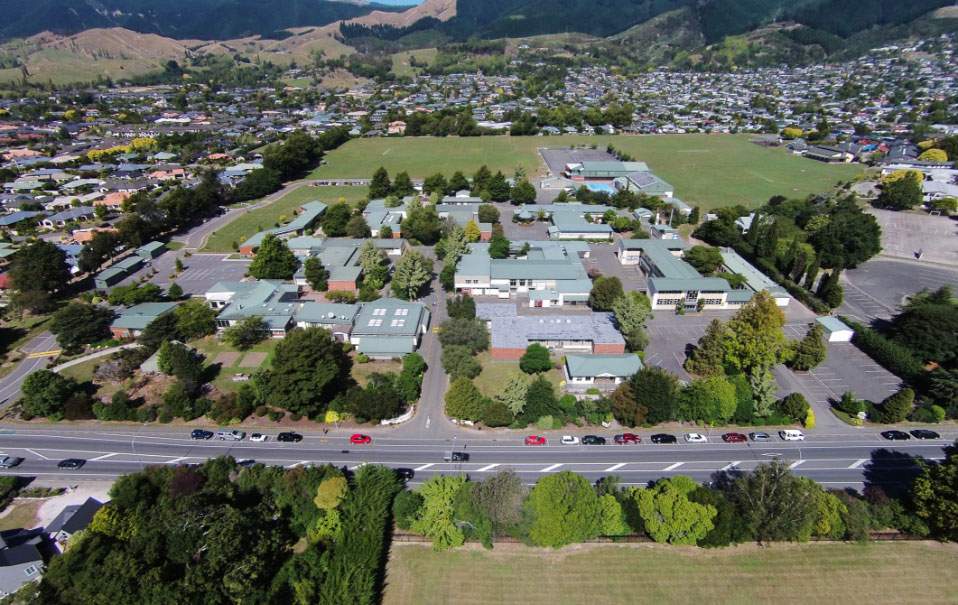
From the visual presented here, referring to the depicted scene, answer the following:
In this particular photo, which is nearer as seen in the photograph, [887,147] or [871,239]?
[871,239]

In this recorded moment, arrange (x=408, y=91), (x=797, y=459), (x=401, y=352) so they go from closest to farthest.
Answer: (x=797, y=459) < (x=401, y=352) < (x=408, y=91)

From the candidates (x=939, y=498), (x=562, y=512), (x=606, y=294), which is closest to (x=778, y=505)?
(x=939, y=498)

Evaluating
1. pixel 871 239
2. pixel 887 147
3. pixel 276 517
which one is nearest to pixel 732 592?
pixel 276 517

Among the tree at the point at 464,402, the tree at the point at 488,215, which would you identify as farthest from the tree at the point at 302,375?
the tree at the point at 488,215

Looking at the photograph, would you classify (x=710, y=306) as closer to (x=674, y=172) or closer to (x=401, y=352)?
(x=401, y=352)

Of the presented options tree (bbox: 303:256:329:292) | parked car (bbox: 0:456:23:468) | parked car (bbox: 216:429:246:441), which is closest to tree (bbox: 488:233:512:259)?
tree (bbox: 303:256:329:292)

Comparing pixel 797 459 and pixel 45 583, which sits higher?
pixel 45 583
